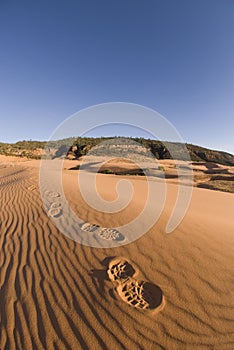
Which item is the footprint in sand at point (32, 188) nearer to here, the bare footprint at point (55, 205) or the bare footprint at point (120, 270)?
the bare footprint at point (55, 205)

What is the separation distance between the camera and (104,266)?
294cm

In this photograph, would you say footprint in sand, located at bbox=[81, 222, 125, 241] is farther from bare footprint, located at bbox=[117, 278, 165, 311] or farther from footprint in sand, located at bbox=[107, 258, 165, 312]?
bare footprint, located at bbox=[117, 278, 165, 311]

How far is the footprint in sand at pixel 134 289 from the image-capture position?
7.57ft

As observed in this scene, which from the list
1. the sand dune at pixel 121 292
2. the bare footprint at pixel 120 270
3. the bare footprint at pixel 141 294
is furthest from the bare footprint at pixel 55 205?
the bare footprint at pixel 141 294

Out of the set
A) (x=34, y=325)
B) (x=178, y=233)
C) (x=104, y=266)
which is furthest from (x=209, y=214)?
(x=34, y=325)

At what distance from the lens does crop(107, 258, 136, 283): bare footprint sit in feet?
8.85

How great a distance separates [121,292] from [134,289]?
0.56ft

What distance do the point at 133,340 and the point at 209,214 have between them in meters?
4.42

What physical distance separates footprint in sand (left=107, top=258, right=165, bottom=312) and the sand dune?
0.01 metres

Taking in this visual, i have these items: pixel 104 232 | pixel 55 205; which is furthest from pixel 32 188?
pixel 104 232

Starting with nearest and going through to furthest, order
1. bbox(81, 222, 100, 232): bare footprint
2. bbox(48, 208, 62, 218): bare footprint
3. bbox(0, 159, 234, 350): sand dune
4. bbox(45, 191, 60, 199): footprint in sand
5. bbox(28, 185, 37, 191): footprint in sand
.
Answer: bbox(0, 159, 234, 350): sand dune
bbox(81, 222, 100, 232): bare footprint
bbox(48, 208, 62, 218): bare footprint
bbox(45, 191, 60, 199): footprint in sand
bbox(28, 185, 37, 191): footprint in sand

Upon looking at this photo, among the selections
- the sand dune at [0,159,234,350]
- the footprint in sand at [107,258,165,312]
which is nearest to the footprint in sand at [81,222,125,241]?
the sand dune at [0,159,234,350]

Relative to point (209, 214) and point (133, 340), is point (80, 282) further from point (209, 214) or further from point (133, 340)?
point (209, 214)

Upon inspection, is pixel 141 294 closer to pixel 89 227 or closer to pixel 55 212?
pixel 89 227
